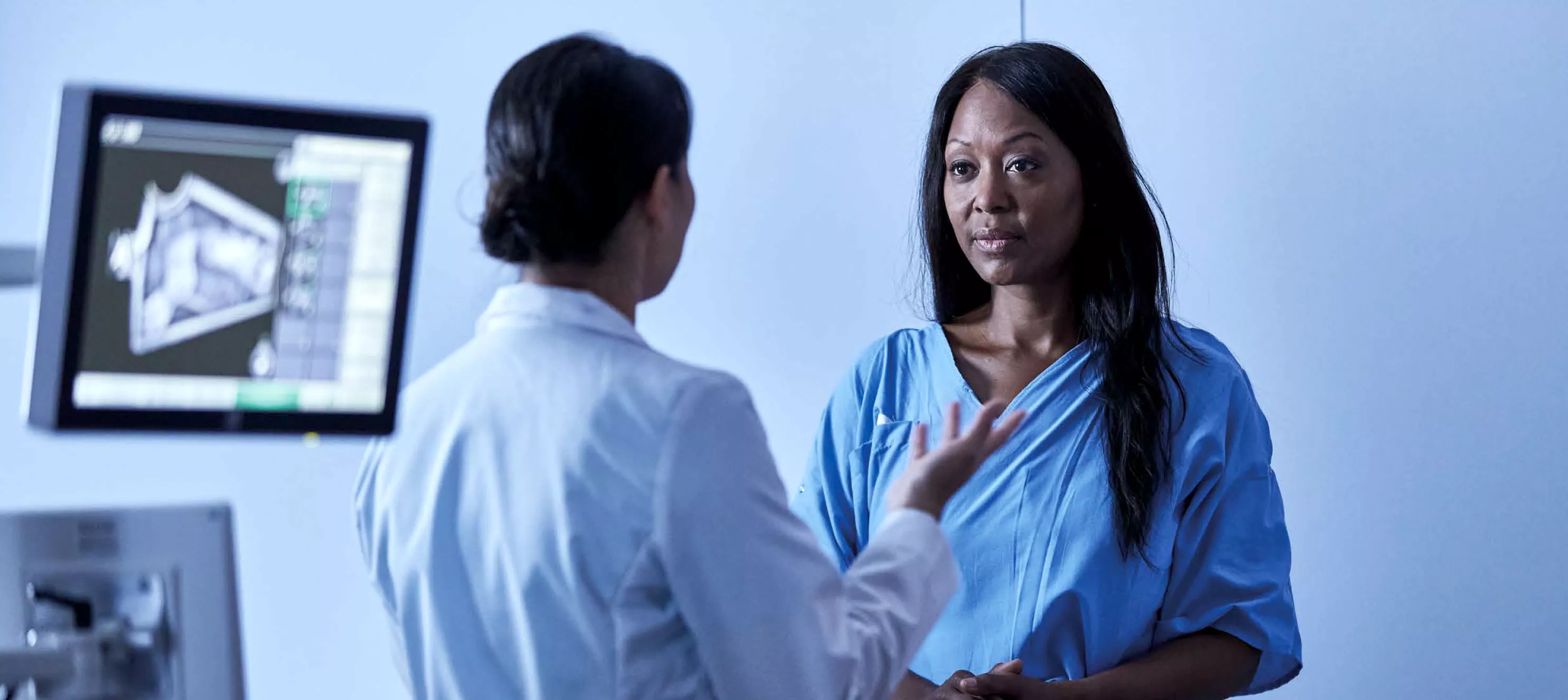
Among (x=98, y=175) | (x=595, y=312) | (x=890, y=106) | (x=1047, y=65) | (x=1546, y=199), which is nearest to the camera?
(x=98, y=175)

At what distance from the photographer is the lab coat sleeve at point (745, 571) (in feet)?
3.13

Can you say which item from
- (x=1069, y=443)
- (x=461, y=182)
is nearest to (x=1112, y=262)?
(x=1069, y=443)

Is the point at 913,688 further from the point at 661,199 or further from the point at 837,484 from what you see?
the point at 661,199

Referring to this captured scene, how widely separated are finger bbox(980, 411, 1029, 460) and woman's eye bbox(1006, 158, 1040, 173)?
1.57 feet

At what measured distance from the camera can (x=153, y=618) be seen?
3.49 ft

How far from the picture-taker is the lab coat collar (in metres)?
1.04

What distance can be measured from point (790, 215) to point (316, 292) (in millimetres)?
1611

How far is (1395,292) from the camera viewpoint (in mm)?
1958

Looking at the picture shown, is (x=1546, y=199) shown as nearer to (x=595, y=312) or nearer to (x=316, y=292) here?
(x=595, y=312)

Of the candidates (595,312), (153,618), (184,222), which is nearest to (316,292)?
(184,222)

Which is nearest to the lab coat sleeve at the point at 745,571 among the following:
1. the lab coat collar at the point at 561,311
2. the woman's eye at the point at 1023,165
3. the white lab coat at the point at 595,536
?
the white lab coat at the point at 595,536

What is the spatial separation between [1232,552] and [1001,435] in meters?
0.47

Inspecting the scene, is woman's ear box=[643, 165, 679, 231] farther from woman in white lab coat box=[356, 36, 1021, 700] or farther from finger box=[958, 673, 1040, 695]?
finger box=[958, 673, 1040, 695]

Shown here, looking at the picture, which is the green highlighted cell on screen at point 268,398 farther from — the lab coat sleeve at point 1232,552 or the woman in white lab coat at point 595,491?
the lab coat sleeve at point 1232,552
